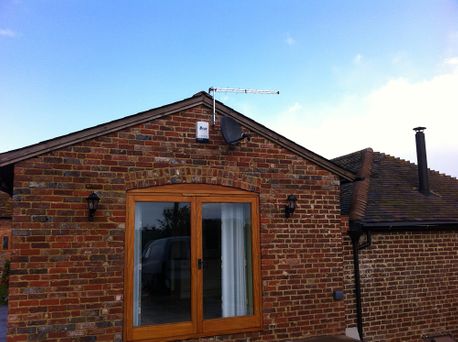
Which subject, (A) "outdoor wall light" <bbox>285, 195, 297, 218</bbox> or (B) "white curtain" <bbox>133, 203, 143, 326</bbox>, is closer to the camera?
(B) "white curtain" <bbox>133, 203, 143, 326</bbox>

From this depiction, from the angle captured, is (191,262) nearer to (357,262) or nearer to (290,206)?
(290,206)

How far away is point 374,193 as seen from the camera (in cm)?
992

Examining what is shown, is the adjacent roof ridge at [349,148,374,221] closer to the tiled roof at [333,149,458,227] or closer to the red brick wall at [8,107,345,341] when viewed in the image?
the tiled roof at [333,149,458,227]

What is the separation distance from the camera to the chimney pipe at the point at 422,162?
1062cm

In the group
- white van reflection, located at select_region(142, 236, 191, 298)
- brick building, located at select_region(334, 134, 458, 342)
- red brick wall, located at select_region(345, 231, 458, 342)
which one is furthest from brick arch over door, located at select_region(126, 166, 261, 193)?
red brick wall, located at select_region(345, 231, 458, 342)

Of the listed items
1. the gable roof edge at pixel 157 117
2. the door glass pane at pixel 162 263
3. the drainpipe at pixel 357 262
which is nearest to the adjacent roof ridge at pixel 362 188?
the drainpipe at pixel 357 262

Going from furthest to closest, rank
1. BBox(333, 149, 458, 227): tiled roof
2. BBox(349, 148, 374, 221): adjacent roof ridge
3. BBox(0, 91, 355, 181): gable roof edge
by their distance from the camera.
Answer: BBox(333, 149, 458, 227): tiled roof < BBox(349, 148, 374, 221): adjacent roof ridge < BBox(0, 91, 355, 181): gable roof edge

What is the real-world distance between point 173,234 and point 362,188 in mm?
5719

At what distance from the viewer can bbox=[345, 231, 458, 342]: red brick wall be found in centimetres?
812

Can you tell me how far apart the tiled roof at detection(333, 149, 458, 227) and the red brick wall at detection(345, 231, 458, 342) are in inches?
14.5

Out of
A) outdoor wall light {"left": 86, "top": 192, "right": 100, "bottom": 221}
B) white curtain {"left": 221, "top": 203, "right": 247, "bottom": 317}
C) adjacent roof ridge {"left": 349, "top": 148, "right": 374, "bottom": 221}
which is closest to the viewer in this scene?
outdoor wall light {"left": 86, "top": 192, "right": 100, "bottom": 221}

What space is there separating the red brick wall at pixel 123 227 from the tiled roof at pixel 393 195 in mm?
1803

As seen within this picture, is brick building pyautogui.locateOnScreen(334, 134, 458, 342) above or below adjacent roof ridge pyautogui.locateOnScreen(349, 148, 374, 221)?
below

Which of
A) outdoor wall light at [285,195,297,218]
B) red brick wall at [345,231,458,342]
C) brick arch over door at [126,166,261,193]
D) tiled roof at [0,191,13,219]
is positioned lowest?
red brick wall at [345,231,458,342]
